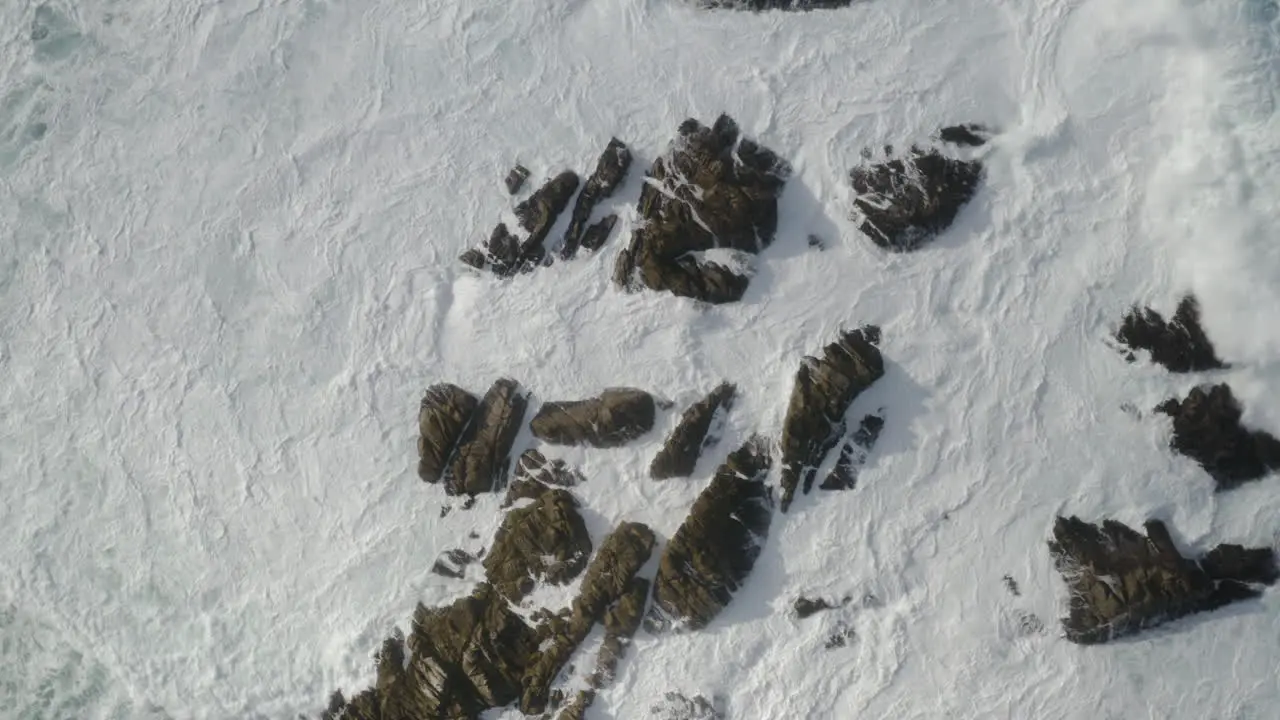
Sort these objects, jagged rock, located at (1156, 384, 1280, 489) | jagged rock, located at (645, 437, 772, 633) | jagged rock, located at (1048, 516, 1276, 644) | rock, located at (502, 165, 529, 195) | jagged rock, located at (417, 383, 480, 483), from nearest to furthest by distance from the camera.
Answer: jagged rock, located at (1048, 516, 1276, 644), jagged rock, located at (1156, 384, 1280, 489), jagged rock, located at (645, 437, 772, 633), jagged rock, located at (417, 383, 480, 483), rock, located at (502, 165, 529, 195)

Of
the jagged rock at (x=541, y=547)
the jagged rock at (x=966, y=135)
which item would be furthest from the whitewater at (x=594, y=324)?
the jagged rock at (x=541, y=547)

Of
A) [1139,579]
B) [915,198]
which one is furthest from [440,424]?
[1139,579]

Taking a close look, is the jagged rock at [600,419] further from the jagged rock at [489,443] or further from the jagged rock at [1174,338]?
the jagged rock at [1174,338]

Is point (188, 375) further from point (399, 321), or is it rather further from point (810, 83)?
point (810, 83)

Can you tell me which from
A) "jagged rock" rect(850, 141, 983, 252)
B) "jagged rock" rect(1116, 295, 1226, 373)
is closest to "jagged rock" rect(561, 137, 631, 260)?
"jagged rock" rect(850, 141, 983, 252)

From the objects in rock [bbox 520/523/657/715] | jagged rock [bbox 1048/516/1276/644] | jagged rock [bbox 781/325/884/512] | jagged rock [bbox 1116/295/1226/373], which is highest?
jagged rock [bbox 1116/295/1226/373]

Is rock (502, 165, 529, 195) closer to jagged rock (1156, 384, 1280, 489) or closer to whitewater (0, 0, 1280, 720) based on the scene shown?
whitewater (0, 0, 1280, 720)

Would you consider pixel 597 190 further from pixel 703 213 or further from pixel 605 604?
pixel 605 604
